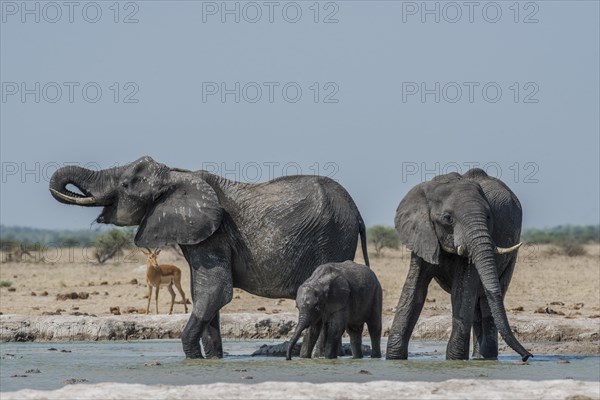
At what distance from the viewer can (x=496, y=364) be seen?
16078 mm

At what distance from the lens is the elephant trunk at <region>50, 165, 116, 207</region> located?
17750 millimetres

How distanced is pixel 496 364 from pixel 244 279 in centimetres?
362

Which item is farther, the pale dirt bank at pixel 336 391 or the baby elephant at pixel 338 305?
the baby elephant at pixel 338 305

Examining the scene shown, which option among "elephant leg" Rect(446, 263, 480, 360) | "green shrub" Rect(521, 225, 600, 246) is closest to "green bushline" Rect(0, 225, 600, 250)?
"green shrub" Rect(521, 225, 600, 246)

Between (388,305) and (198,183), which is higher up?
(198,183)

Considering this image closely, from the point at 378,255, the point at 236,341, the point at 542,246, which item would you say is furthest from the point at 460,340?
the point at 542,246

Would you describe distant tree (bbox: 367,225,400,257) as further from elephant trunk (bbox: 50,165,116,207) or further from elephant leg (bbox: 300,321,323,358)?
elephant leg (bbox: 300,321,323,358)

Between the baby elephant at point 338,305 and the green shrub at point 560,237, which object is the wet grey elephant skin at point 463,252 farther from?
the green shrub at point 560,237

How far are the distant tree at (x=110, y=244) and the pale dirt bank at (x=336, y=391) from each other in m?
42.4

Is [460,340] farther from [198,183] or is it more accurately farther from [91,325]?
[91,325]

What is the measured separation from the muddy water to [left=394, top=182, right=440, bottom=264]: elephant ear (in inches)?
51.2

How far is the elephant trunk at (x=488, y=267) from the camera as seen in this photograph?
15.7 m

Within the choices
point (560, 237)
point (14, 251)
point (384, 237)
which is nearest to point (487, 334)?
point (14, 251)

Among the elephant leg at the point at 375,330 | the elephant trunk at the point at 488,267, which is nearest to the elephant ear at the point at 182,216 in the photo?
the elephant leg at the point at 375,330
